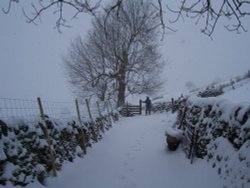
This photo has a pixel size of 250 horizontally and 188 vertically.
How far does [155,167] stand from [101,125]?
5064 millimetres

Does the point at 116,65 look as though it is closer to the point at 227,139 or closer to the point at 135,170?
the point at 135,170

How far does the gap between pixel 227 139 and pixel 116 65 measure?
49.7 feet

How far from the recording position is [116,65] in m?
18.8

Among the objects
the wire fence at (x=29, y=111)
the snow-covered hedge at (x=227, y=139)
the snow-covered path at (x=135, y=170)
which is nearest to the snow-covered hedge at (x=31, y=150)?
the wire fence at (x=29, y=111)

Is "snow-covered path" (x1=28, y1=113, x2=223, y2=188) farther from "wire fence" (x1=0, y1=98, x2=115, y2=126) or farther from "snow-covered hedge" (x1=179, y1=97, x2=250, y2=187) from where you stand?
"wire fence" (x1=0, y1=98, x2=115, y2=126)

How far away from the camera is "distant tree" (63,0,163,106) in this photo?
720 inches

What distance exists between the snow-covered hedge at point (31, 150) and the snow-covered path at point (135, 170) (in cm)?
33

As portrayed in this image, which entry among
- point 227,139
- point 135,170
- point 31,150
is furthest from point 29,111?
point 227,139

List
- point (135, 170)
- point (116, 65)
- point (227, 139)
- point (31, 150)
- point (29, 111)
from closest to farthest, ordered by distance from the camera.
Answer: point (227, 139)
point (31, 150)
point (29, 111)
point (135, 170)
point (116, 65)

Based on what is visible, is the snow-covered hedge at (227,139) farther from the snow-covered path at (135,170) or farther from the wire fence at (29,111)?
the wire fence at (29,111)

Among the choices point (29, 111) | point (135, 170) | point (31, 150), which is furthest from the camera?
point (135, 170)

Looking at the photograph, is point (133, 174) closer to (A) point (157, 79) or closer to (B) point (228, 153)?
(B) point (228, 153)

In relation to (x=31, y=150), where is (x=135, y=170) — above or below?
below

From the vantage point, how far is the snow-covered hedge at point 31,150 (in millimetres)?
3914
